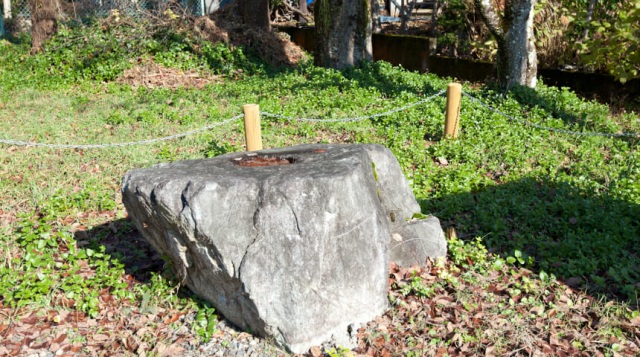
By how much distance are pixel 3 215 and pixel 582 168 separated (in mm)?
6705

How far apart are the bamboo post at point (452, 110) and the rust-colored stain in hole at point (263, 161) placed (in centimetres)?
402

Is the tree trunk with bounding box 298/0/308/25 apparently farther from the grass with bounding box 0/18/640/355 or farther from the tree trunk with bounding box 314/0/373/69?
the grass with bounding box 0/18/640/355

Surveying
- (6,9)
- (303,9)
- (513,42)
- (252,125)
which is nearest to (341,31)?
(513,42)

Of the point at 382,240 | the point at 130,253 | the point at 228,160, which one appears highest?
the point at 228,160

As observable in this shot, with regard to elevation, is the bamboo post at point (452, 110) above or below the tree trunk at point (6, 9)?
below

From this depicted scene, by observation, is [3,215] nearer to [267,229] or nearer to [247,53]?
[267,229]

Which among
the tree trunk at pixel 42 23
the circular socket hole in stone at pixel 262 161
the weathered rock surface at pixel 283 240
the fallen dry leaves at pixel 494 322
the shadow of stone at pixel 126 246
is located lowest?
the fallen dry leaves at pixel 494 322

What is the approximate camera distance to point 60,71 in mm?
12961

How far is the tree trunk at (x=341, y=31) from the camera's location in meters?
12.9

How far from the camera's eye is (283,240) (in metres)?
4.18

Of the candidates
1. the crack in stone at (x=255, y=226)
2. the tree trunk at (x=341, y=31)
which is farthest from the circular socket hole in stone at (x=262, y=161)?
the tree trunk at (x=341, y=31)

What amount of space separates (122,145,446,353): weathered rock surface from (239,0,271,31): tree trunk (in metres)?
11.9

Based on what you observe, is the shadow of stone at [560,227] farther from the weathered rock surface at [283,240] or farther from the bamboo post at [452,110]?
the weathered rock surface at [283,240]

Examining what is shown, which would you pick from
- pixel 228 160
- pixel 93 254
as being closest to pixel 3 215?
pixel 93 254
